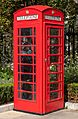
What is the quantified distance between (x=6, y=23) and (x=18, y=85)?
3.07 m

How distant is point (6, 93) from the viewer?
30.6 ft

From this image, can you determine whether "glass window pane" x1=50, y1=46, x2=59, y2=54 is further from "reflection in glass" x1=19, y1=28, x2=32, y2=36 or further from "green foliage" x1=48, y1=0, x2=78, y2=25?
"green foliage" x1=48, y1=0, x2=78, y2=25

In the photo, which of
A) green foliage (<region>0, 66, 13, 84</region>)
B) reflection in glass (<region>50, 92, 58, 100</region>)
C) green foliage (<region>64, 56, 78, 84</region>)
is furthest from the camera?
green foliage (<region>64, 56, 78, 84</region>)

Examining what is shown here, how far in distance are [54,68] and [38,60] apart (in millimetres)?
664

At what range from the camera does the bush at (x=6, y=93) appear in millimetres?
9195

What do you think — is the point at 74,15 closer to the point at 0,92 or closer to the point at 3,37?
the point at 3,37

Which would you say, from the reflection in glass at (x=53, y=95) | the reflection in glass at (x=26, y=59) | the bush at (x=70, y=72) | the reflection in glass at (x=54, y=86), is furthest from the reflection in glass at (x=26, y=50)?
the bush at (x=70, y=72)

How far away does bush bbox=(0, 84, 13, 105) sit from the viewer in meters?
9.20

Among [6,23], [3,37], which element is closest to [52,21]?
[6,23]

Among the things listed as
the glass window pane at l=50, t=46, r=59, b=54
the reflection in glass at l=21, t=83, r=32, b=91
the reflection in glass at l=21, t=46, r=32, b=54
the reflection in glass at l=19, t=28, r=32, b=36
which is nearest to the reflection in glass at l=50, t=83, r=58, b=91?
the reflection in glass at l=21, t=83, r=32, b=91

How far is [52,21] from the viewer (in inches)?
344

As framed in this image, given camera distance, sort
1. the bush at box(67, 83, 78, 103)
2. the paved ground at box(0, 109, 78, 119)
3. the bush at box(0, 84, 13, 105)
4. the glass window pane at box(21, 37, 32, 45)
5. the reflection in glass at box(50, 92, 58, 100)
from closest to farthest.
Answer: the paved ground at box(0, 109, 78, 119), the glass window pane at box(21, 37, 32, 45), the reflection in glass at box(50, 92, 58, 100), the bush at box(0, 84, 13, 105), the bush at box(67, 83, 78, 103)

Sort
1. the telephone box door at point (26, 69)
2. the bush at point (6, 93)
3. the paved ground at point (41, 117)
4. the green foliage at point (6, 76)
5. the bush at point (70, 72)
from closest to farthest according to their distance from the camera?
the paved ground at point (41, 117), the telephone box door at point (26, 69), the bush at point (6, 93), the green foliage at point (6, 76), the bush at point (70, 72)

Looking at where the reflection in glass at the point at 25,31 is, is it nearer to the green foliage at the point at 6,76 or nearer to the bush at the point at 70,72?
the green foliage at the point at 6,76
